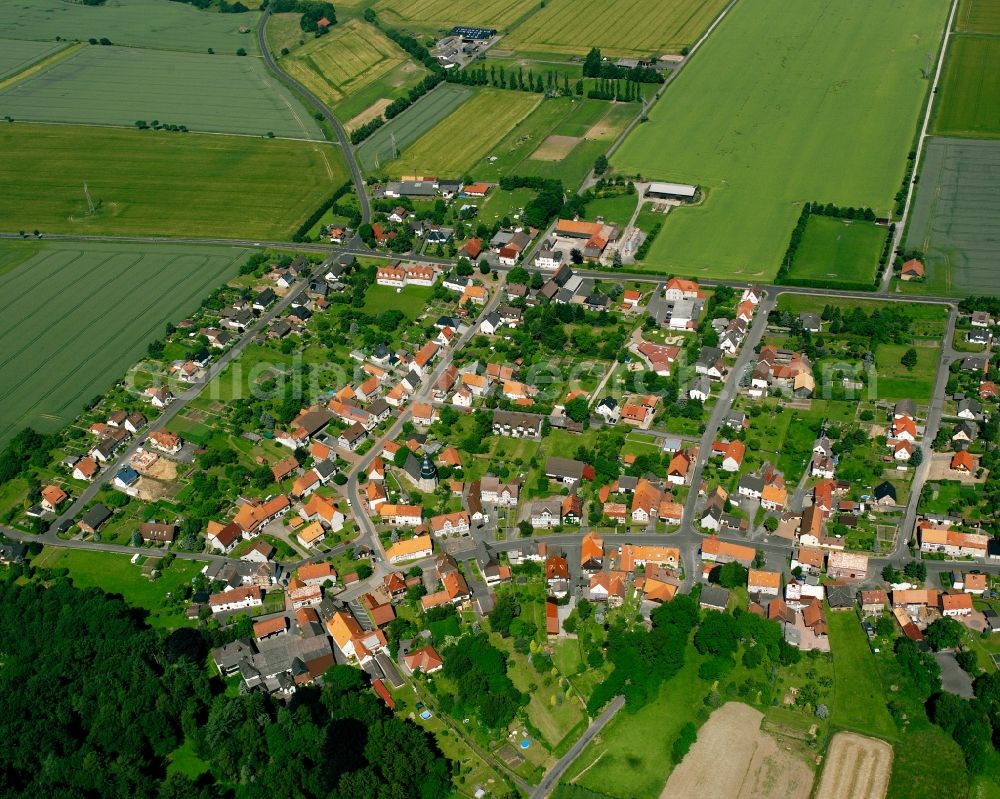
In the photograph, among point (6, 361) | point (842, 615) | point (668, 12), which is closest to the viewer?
point (842, 615)

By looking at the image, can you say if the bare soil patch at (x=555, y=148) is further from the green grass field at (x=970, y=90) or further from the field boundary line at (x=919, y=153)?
the green grass field at (x=970, y=90)

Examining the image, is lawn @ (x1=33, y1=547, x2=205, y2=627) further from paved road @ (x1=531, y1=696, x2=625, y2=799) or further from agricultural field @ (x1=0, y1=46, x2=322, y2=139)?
agricultural field @ (x1=0, y1=46, x2=322, y2=139)

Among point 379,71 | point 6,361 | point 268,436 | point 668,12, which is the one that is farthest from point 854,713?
point 668,12

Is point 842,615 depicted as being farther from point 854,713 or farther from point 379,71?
point 379,71

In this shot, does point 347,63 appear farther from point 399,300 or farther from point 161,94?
point 399,300

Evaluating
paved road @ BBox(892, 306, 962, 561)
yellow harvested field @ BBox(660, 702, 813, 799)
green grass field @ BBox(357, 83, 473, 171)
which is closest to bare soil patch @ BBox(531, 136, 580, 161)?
green grass field @ BBox(357, 83, 473, 171)
